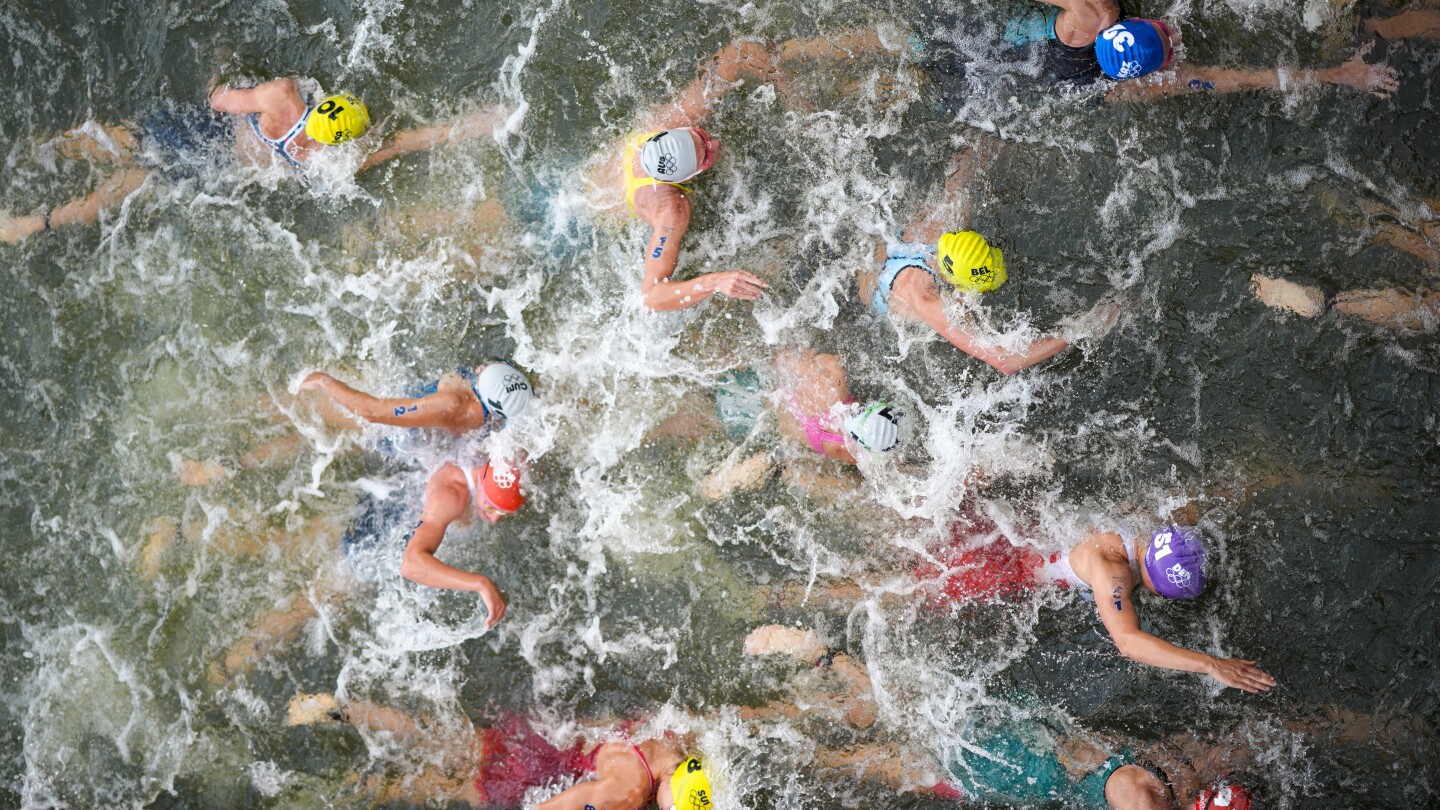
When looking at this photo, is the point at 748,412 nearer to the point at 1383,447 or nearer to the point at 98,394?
the point at 1383,447

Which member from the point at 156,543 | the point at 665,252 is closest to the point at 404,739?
the point at 156,543

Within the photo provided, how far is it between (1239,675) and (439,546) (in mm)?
5343

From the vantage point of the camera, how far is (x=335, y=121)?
23.1ft

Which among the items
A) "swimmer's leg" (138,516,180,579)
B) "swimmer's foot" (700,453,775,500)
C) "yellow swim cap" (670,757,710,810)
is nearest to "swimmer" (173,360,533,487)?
"swimmer's leg" (138,516,180,579)

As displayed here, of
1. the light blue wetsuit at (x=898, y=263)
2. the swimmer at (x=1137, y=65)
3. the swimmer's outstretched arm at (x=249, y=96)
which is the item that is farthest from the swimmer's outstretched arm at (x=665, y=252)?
the swimmer's outstretched arm at (x=249, y=96)

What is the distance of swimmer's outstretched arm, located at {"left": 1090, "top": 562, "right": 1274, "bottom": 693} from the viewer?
584 centimetres

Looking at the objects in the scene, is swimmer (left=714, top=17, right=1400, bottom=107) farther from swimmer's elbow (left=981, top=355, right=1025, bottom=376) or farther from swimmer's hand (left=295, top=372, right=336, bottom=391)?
swimmer's hand (left=295, top=372, right=336, bottom=391)

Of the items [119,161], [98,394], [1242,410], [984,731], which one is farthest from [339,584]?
[1242,410]

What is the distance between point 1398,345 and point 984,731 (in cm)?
370

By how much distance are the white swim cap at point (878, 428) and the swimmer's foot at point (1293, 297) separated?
259 centimetres

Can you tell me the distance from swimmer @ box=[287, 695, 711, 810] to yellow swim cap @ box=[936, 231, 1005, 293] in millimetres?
3647

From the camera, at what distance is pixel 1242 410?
6539 mm

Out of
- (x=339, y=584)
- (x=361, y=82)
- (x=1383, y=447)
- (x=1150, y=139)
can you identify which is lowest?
(x=339, y=584)

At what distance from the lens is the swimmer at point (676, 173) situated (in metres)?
6.50
